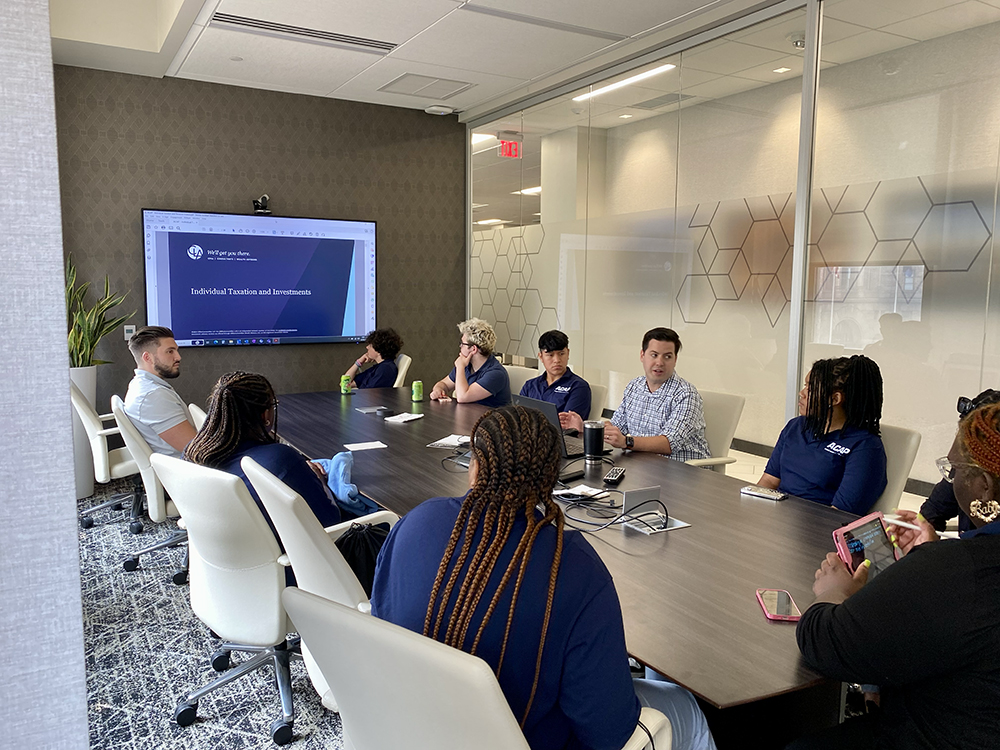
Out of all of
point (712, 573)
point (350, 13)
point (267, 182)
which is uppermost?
point (350, 13)

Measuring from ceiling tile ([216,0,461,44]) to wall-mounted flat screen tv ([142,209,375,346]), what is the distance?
2.06 meters

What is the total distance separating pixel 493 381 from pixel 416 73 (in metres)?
2.64

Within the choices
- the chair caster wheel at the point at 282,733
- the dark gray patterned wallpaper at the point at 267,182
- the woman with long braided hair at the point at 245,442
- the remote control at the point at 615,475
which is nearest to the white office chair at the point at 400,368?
the dark gray patterned wallpaper at the point at 267,182

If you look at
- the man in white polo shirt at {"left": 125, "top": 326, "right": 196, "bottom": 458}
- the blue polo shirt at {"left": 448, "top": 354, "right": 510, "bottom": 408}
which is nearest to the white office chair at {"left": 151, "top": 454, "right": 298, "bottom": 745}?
the man in white polo shirt at {"left": 125, "top": 326, "right": 196, "bottom": 458}

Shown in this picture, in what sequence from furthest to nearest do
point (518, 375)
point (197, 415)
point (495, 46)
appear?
point (518, 375), point (495, 46), point (197, 415)

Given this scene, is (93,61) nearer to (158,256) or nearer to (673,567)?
(158,256)

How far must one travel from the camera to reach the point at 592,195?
594cm

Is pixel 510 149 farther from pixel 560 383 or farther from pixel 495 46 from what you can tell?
pixel 560 383

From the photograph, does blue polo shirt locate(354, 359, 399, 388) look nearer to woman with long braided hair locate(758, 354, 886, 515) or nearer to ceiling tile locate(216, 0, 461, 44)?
ceiling tile locate(216, 0, 461, 44)

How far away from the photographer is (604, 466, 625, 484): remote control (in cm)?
288

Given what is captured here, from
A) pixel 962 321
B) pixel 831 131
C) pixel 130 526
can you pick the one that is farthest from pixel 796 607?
pixel 130 526

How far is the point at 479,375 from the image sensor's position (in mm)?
5117

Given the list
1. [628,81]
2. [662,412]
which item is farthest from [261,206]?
[662,412]

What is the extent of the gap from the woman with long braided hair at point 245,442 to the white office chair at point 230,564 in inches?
6.2
